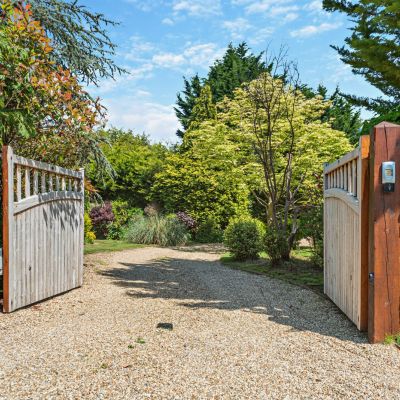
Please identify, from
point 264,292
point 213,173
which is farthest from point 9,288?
point 213,173

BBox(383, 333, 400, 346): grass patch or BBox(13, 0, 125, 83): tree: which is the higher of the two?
BBox(13, 0, 125, 83): tree

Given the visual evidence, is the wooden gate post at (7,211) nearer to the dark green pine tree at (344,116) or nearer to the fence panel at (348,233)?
the fence panel at (348,233)

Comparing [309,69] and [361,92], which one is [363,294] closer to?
[309,69]

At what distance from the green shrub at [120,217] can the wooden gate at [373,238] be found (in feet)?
36.8

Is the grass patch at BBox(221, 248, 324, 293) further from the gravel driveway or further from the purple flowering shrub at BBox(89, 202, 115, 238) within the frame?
the purple flowering shrub at BBox(89, 202, 115, 238)

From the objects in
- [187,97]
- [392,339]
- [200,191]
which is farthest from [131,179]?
[392,339]

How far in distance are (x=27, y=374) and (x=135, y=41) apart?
5.88 metres

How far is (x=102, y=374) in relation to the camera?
8.93 feet

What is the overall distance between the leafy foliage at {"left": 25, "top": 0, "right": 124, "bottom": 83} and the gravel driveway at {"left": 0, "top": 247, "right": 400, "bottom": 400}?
471cm

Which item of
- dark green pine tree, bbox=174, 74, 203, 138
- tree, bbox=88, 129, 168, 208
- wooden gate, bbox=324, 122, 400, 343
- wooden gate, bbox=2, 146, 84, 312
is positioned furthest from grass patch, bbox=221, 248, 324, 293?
dark green pine tree, bbox=174, 74, 203, 138

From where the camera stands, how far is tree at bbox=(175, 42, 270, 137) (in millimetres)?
22047

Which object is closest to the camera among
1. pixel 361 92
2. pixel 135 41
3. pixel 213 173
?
pixel 135 41

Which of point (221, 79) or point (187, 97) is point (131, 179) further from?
point (187, 97)

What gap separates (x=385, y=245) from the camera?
11.0 feet
